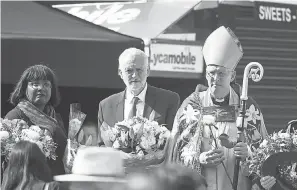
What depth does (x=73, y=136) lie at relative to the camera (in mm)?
8047

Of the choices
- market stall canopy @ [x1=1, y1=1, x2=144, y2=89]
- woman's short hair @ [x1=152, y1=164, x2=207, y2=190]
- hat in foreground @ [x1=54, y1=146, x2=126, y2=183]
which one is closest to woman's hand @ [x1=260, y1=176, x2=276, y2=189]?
hat in foreground @ [x1=54, y1=146, x2=126, y2=183]

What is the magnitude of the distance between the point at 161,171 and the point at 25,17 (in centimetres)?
617

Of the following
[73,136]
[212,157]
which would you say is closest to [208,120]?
[212,157]

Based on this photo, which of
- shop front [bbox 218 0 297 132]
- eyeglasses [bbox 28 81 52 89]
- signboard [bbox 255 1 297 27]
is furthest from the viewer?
signboard [bbox 255 1 297 27]

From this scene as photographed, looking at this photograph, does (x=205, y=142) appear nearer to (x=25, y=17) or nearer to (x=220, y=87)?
(x=220, y=87)

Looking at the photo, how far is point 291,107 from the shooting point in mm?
12711

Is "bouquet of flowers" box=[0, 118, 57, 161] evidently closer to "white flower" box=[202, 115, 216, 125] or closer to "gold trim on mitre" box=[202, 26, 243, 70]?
"white flower" box=[202, 115, 216, 125]

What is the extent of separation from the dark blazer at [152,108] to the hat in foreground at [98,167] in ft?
7.95

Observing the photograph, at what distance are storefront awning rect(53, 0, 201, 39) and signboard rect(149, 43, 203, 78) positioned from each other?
24 centimetres

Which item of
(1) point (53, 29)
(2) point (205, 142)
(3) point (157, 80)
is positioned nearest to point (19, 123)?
(2) point (205, 142)

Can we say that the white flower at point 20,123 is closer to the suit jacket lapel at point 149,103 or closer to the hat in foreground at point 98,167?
the suit jacket lapel at point 149,103

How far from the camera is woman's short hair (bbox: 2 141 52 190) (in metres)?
6.62

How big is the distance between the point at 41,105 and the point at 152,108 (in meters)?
0.90

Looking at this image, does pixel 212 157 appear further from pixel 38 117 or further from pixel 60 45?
pixel 60 45
